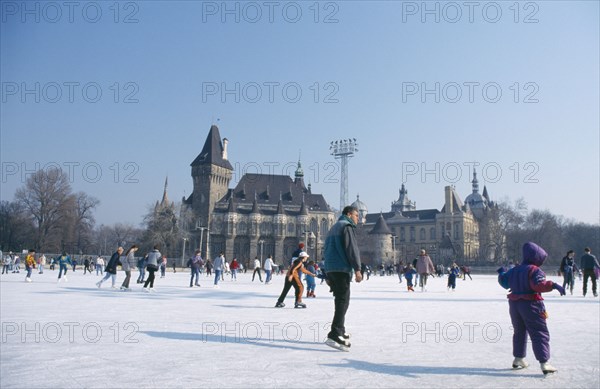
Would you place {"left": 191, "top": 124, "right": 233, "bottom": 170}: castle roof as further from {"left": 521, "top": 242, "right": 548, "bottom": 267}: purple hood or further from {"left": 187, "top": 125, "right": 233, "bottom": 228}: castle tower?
{"left": 521, "top": 242, "right": 548, "bottom": 267}: purple hood

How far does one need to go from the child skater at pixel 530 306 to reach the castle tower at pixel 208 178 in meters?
74.3

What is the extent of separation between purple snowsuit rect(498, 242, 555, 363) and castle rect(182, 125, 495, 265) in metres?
67.4

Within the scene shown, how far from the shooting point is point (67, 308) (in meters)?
8.20

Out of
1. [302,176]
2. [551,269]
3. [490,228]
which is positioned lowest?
[551,269]

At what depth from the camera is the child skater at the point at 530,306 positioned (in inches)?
152

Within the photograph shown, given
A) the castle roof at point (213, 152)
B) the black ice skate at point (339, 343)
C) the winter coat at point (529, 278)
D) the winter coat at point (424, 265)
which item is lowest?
the black ice skate at point (339, 343)

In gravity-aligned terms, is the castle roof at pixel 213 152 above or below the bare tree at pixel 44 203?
above

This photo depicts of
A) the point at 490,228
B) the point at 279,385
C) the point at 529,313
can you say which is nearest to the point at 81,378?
the point at 279,385

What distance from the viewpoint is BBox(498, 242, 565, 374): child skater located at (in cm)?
386

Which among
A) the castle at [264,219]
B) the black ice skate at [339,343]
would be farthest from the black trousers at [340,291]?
the castle at [264,219]

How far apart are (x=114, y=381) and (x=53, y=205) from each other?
2109 inches

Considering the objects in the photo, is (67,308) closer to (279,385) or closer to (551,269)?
(279,385)

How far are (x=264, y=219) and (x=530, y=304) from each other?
79.4m

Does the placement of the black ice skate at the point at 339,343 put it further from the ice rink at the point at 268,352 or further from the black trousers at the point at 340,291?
the black trousers at the point at 340,291
